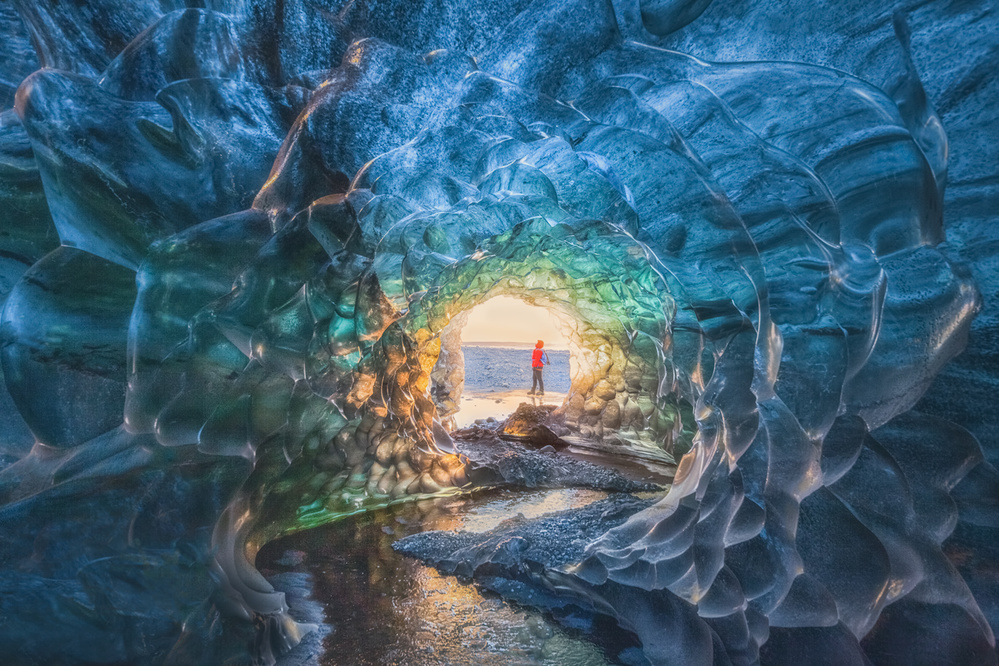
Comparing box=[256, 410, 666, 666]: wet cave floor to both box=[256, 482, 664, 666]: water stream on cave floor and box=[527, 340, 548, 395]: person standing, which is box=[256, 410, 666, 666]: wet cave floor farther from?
box=[527, 340, 548, 395]: person standing

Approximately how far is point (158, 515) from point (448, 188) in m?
2.14

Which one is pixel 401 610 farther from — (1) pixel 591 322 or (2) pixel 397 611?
(1) pixel 591 322

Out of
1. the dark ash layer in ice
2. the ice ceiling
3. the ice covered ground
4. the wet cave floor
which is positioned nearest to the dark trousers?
the ice covered ground

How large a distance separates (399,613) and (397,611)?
1.1 inches

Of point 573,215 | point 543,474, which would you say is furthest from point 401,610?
point 543,474

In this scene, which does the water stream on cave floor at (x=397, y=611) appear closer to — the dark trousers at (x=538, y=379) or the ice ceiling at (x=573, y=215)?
the ice ceiling at (x=573, y=215)

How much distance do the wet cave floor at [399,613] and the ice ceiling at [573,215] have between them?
0.85 feet

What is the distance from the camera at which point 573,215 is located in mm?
2799

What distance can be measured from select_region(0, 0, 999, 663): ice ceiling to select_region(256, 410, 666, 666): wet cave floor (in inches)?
10.1

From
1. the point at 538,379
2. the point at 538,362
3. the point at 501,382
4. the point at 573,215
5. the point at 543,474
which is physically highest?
the point at 573,215

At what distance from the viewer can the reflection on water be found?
2.21 metres

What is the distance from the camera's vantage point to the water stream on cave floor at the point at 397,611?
2.21 metres

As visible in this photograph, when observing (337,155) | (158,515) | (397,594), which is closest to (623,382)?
(397,594)

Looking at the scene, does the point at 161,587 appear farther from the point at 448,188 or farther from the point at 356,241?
the point at 448,188
